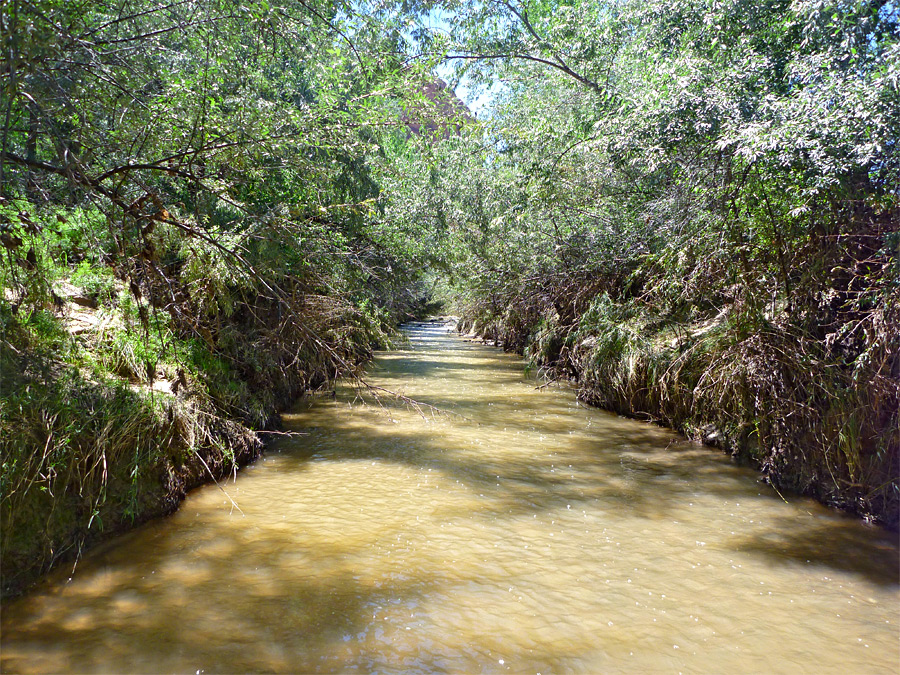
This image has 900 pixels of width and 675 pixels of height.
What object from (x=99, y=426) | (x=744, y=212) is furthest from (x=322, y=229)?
(x=744, y=212)

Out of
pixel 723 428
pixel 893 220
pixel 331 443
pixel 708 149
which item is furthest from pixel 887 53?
pixel 331 443

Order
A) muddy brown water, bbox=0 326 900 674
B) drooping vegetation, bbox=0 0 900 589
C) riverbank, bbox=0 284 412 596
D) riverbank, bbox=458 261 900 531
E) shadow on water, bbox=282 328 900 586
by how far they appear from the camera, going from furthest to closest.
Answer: riverbank, bbox=458 261 900 531
shadow on water, bbox=282 328 900 586
drooping vegetation, bbox=0 0 900 589
riverbank, bbox=0 284 412 596
muddy brown water, bbox=0 326 900 674

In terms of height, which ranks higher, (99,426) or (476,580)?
(99,426)

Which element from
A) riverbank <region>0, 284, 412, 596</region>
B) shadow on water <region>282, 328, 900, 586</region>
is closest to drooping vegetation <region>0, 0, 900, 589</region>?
riverbank <region>0, 284, 412, 596</region>

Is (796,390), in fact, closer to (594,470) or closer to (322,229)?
(594,470)

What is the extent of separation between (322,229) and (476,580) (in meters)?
4.58

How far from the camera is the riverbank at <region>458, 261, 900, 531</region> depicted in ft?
15.1

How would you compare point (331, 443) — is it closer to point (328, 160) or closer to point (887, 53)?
point (328, 160)

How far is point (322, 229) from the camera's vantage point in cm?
678

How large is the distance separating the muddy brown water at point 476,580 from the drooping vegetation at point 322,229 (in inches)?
19.3

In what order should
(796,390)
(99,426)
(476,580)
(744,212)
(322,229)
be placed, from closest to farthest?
(476,580) → (99,426) → (796,390) → (744,212) → (322,229)

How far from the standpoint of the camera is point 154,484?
4617mm

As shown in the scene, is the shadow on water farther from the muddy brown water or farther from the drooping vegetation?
the drooping vegetation

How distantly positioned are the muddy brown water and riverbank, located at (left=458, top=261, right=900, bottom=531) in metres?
0.33
